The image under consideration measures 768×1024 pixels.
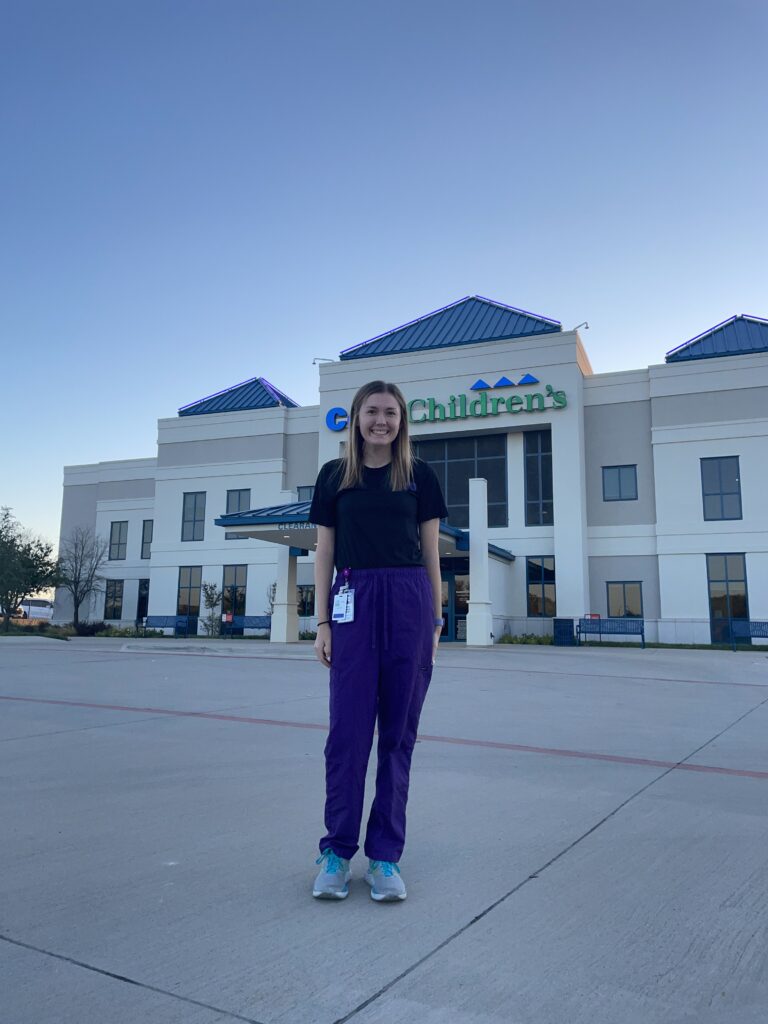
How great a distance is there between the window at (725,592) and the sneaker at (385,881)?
2589 centimetres

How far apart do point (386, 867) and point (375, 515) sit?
128cm

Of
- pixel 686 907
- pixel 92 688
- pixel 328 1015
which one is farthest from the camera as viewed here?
pixel 92 688

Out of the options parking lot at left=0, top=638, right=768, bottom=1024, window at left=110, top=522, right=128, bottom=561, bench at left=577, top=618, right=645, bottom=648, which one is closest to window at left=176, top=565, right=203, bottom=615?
window at left=110, top=522, right=128, bottom=561

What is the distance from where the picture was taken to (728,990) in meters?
2.00

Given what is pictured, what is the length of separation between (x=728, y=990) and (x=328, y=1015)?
40.8 inches

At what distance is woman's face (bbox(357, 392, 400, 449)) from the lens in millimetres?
→ 3109

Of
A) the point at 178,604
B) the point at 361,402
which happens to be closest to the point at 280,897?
the point at 361,402

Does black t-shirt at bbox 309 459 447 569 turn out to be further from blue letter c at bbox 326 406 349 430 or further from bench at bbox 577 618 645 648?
blue letter c at bbox 326 406 349 430

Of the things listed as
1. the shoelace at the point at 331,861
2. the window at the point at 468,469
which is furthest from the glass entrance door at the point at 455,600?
the shoelace at the point at 331,861

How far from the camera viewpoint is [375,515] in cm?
304

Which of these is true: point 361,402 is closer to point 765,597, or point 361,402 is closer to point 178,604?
point 765,597

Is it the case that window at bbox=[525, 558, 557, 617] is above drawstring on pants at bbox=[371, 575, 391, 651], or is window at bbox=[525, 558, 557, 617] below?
above

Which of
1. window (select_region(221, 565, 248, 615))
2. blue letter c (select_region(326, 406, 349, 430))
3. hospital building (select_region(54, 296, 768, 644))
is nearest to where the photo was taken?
hospital building (select_region(54, 296, 768, 644))

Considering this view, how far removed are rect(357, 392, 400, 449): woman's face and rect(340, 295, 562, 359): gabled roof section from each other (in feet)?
89.8
